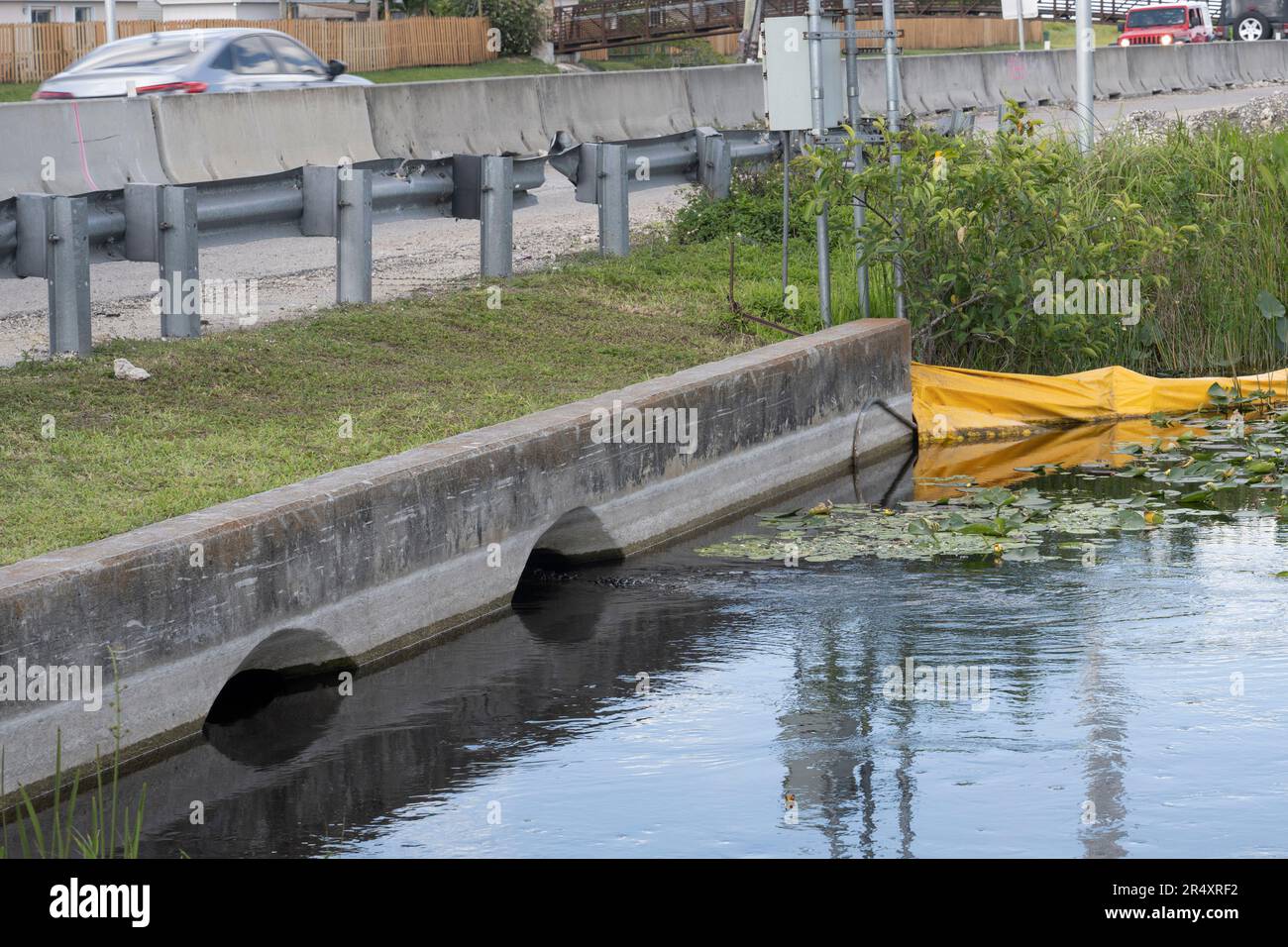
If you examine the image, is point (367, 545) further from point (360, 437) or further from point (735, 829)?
point (735, 829)

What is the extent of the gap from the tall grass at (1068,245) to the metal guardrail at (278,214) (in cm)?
166

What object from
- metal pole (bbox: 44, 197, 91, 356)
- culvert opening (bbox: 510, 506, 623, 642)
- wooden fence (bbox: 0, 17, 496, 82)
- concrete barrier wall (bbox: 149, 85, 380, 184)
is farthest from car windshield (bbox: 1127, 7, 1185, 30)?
culvert opening (bbox: 510, 506, 623, 642)

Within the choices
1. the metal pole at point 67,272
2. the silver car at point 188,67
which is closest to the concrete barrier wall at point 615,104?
the silver car at point 188,67

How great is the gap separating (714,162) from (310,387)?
309 inches

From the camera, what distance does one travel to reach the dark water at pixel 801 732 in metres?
6.25

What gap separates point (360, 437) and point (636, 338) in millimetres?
3825

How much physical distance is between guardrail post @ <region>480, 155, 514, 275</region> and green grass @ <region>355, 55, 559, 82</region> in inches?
1431

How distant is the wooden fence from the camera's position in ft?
162

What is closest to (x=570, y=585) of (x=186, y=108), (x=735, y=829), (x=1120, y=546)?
(x=1120, y=546)

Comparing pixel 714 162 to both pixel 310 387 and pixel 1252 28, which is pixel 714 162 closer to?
pixel 310 387
